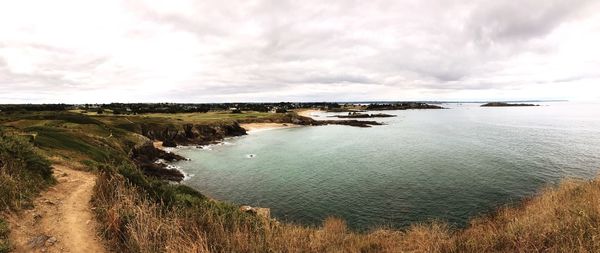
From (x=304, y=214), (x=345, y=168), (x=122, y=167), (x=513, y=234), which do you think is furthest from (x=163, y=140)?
(x=513, y=234)

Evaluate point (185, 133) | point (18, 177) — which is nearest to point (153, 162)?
point (185, 133)

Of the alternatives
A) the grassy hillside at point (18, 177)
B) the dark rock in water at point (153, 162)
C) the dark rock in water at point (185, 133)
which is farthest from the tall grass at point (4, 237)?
the dark rock in water at point (185, 133)

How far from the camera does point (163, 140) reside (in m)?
71.6

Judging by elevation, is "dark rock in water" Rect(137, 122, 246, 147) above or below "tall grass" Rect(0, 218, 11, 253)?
below

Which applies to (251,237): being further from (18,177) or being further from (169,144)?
(169,144)

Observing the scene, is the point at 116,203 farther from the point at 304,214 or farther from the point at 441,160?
the point at 441,160

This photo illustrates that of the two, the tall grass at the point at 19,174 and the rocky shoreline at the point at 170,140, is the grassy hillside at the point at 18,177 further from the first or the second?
the rocky shoreline at the point at 170,140

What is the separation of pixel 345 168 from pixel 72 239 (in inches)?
1479

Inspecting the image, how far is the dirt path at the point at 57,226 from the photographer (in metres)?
8.95

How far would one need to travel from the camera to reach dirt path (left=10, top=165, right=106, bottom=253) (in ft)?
29.4

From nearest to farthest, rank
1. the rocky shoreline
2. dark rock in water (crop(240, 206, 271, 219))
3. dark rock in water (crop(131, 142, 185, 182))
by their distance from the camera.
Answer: dark rock in water (crop(240, 206, 271, 219)), dark rock in water (crop(131, 142, 185, 182)), the rocky shoreline

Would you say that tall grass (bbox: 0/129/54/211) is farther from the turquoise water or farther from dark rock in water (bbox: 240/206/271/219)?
the turquoise water

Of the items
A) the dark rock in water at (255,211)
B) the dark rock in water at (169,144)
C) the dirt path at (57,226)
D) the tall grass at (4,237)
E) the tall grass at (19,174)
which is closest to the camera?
the tall grass at (4,237)

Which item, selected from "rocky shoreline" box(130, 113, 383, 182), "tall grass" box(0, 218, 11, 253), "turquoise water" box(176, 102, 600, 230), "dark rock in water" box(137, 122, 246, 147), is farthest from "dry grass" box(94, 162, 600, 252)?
"dark rock in water" box(137, 122, 246, 147)
